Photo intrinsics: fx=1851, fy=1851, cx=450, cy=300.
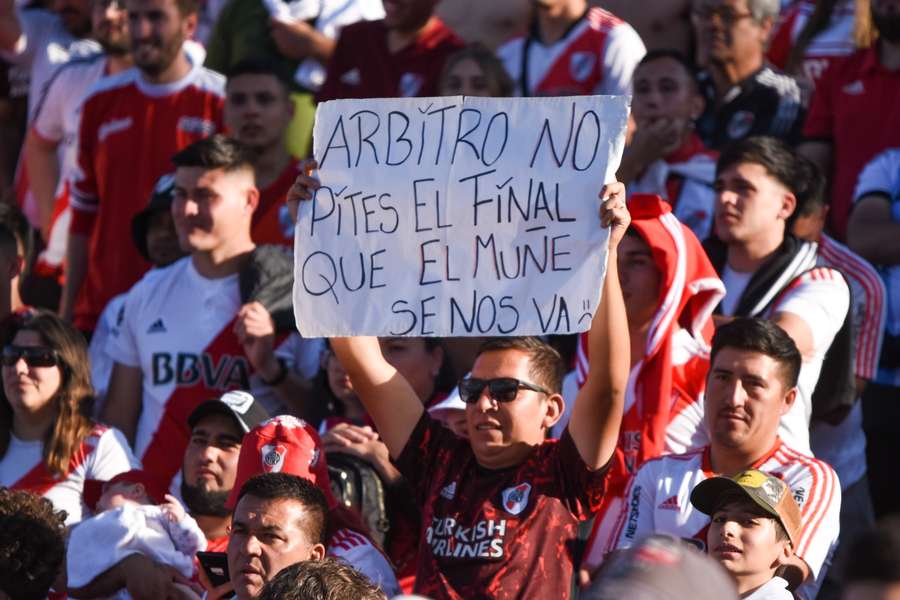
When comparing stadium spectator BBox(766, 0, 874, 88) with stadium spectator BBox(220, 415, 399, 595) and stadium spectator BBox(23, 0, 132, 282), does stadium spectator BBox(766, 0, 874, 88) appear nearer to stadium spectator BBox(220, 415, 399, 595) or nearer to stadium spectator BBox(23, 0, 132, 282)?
stadium spectator BBox(23, 0, 132, 282)

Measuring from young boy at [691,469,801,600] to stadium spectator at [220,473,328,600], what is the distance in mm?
1157

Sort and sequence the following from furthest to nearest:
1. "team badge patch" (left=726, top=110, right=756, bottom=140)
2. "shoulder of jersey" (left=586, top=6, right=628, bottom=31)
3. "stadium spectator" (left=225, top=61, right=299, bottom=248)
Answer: "shoulder of jersey" (left=586, top=6, right=628, bottom=31) < "stadium spectator" (left=225, top=61, right=299, bottom=248) < "team badge patch" (left=726, top=110, right=756, bottom=140)

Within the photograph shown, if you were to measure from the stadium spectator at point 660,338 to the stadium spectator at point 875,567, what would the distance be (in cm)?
255

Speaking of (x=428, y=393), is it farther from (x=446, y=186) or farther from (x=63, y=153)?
(x=63, y=153)

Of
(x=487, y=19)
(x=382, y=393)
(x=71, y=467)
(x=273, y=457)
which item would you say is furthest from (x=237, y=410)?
(x=487, y=19)

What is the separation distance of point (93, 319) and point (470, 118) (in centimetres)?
400

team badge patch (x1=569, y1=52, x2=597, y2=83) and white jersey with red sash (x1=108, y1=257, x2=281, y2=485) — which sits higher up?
team badge patch (x1=569, y1=52, x2=597, y2=83)

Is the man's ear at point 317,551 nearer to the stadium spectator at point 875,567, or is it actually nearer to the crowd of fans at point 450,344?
the crowd of fans at point 450,344

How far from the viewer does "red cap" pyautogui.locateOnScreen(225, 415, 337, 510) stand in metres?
5.89

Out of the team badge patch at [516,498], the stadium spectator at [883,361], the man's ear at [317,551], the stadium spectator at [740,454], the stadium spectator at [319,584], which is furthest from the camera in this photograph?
the stadium spectator at [883,361]

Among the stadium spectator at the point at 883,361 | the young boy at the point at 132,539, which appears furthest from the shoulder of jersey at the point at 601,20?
the young boy at the point at 132,539

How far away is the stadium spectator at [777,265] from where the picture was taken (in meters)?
6.62

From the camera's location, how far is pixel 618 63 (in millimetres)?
8758

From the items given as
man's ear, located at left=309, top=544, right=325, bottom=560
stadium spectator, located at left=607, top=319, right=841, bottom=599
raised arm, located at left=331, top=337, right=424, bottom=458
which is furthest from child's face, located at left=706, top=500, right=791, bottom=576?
man's ear, located at left=309, top=544, right=325, bottom=560
